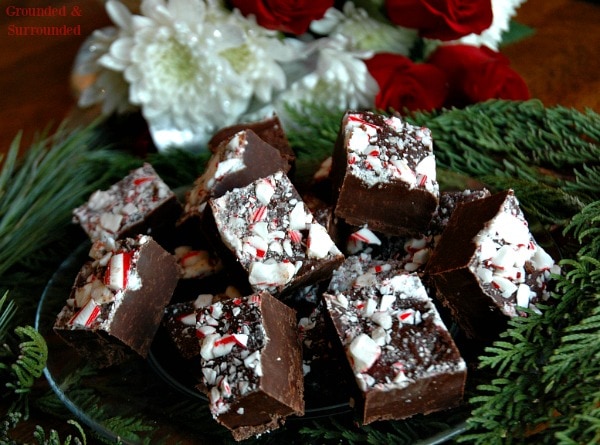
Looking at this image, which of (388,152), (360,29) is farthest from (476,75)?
(388,152)

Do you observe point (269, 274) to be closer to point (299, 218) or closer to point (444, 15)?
point (299, 218)

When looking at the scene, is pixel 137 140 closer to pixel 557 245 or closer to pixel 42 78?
pixel 42 78

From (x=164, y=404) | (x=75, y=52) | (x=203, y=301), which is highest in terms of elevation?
(x=203, y=301)

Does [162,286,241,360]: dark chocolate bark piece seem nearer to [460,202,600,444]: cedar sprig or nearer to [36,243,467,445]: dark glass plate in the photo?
[36,243,467,445]: dark glass plate

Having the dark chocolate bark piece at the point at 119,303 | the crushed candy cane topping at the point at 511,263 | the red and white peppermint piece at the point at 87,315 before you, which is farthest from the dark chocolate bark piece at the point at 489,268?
the red and white peppermint piece at the point at 87,315

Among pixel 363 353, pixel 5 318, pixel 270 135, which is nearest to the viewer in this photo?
pixel 363 353
